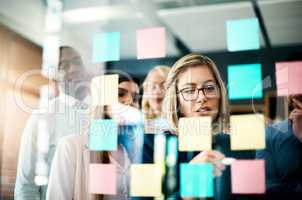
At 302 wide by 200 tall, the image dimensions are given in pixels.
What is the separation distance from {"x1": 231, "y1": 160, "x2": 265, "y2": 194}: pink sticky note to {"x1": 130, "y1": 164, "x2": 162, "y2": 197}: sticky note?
0.75ft

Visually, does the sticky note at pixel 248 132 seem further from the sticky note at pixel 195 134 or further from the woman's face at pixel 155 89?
the woman's face at pixel 155 89

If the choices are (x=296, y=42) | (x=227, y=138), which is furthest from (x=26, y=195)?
(x=296, y=42)

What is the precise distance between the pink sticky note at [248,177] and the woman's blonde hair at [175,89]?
0.13 m

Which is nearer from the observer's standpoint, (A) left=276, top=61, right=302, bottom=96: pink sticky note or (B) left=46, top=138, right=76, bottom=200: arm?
(A) left=276, top=61, right=302, bottom=96: pink sticky note

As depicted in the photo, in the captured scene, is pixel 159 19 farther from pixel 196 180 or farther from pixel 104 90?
pixel 196 180

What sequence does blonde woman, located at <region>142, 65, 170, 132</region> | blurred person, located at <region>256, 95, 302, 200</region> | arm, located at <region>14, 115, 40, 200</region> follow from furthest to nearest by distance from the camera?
arm, located at <region>14, 115, 40, 200</region>, blonde woman, located at <region>142, 65, 170, 132</region>, blurred person, located at <region>256, 95, 302, 200</region>

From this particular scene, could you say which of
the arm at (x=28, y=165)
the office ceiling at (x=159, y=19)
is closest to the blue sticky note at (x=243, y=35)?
the office ceiling at (x=159, y=19)

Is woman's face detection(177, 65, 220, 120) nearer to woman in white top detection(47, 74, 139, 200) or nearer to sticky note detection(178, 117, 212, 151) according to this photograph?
sticky note detection(178, 117, 212, 151)

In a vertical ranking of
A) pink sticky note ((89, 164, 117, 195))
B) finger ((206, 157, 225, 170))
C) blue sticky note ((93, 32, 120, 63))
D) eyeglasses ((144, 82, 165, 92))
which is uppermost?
blue sticky note ((93, 32, 120, 63))

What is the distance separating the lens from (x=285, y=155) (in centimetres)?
109

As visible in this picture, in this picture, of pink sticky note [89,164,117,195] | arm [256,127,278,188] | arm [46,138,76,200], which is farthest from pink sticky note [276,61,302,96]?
arm [46,138,76,200]

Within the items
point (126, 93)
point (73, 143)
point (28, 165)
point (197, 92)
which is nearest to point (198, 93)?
point (197, 92)

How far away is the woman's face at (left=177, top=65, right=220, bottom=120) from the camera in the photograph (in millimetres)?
1146

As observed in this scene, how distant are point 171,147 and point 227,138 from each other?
0.57 ft
